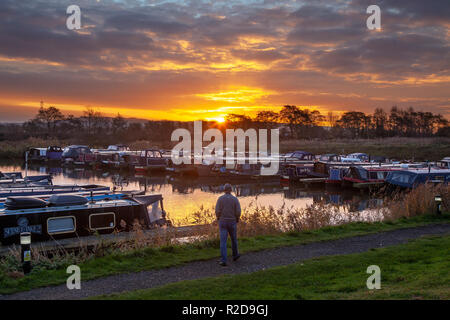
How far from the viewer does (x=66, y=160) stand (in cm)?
6631

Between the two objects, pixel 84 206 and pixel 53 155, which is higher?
pixel 53 155

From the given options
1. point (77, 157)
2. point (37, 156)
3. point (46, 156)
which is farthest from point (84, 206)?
point (37, 156)

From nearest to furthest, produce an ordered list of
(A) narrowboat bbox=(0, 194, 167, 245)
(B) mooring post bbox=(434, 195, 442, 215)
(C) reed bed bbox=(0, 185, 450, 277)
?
(C) reed bed bbox=(0, 185, 450, 277) → (A) narrowboat bbox=(0, 194, 167, 245) → (B) mooring post bbox=(434, 195, 442, 215)

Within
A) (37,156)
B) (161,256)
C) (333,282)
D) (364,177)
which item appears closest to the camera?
(333,282)

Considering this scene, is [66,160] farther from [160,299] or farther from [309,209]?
[160,299]

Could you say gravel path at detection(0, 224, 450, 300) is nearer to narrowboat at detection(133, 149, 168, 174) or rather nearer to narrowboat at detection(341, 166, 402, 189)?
narrowboat at detection(341, 166, 402, 189)

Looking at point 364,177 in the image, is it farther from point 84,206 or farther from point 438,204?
point 84,206

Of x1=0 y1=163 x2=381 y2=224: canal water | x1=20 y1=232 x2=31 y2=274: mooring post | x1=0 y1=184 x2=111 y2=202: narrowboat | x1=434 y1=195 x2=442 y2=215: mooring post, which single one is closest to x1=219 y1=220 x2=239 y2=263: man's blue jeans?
x1=20 y1=232 x2=31 y2=274: mooring post

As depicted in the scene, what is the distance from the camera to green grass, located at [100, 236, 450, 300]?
834cm

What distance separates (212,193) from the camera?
39.0 m

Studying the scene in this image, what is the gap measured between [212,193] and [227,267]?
27.9 m

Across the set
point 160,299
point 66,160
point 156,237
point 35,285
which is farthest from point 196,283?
point 66,160

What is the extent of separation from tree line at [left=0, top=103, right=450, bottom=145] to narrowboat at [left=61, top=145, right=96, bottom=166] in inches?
1946

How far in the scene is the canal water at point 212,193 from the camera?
31594 mm
